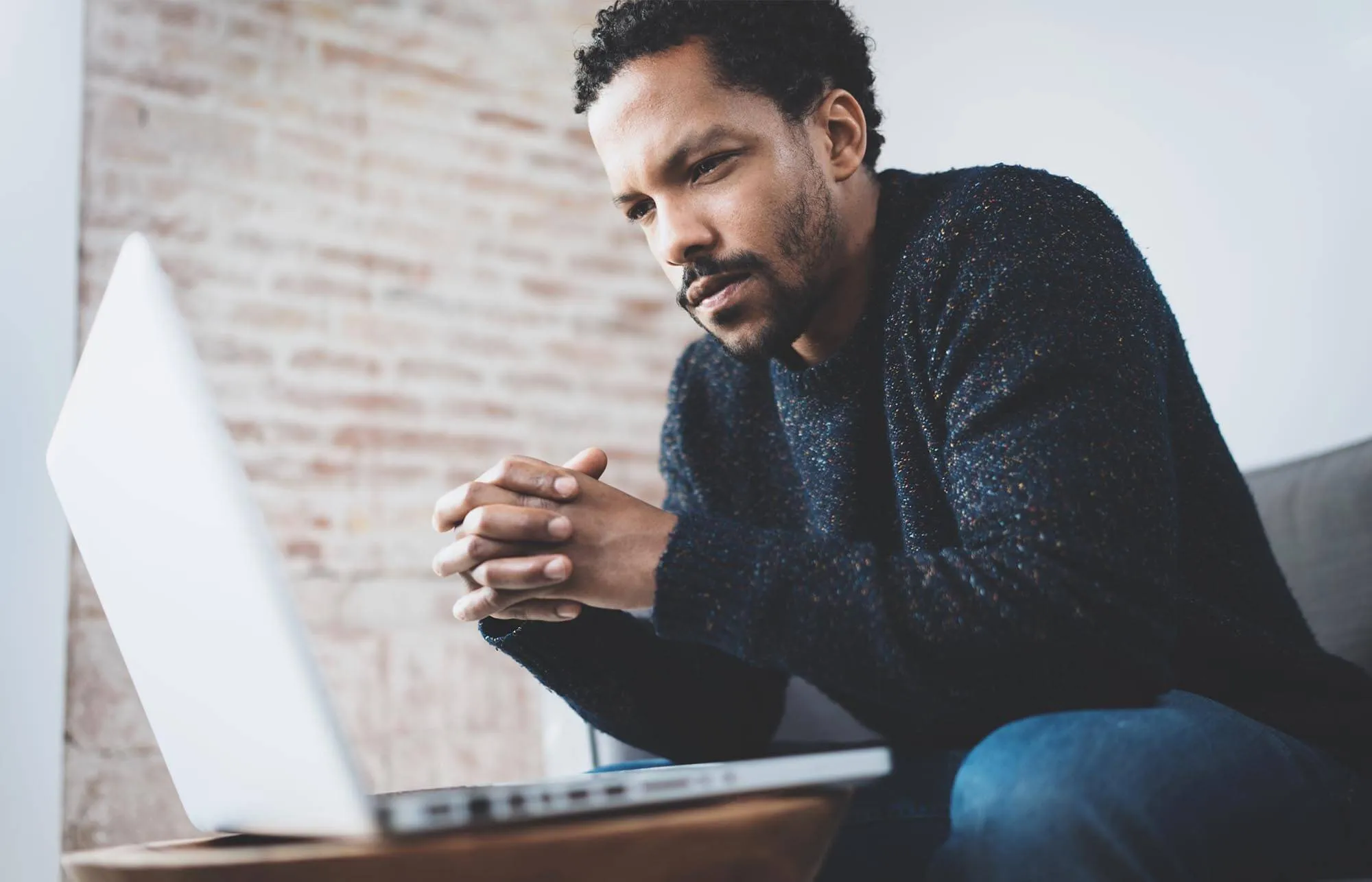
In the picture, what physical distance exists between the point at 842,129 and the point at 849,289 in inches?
7.1

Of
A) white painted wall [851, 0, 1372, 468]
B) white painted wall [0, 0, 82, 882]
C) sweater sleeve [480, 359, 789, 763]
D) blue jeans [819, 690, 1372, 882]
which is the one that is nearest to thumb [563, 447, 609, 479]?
sweater sleeve [480, 359, 789, 763]

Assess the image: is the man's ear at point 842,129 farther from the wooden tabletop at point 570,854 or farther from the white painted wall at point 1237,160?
the wooden tabletop at point 570,854

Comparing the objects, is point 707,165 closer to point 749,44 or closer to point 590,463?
point 749,44

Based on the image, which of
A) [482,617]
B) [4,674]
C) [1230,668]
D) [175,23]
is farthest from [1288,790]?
[175,23]

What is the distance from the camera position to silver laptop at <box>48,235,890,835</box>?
49 centimetres

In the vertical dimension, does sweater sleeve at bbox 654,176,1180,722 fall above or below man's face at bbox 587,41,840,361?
below

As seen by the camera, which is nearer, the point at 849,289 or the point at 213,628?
the point at 213,628

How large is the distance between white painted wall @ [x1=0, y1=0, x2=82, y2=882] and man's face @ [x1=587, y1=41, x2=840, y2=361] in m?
1.18

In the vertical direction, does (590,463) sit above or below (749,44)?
below

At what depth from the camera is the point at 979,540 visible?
2.66 ft

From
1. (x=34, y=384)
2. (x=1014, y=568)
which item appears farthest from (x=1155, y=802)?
(x=34, y=384)

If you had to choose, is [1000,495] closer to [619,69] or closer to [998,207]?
[998,207]

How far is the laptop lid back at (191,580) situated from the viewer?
499 mm

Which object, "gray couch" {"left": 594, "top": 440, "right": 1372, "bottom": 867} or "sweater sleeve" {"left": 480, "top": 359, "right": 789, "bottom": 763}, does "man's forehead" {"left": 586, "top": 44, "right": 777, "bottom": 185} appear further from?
"gray couch" {"left": 594, "top": 440, "right": 1372, "bottom": 867}
